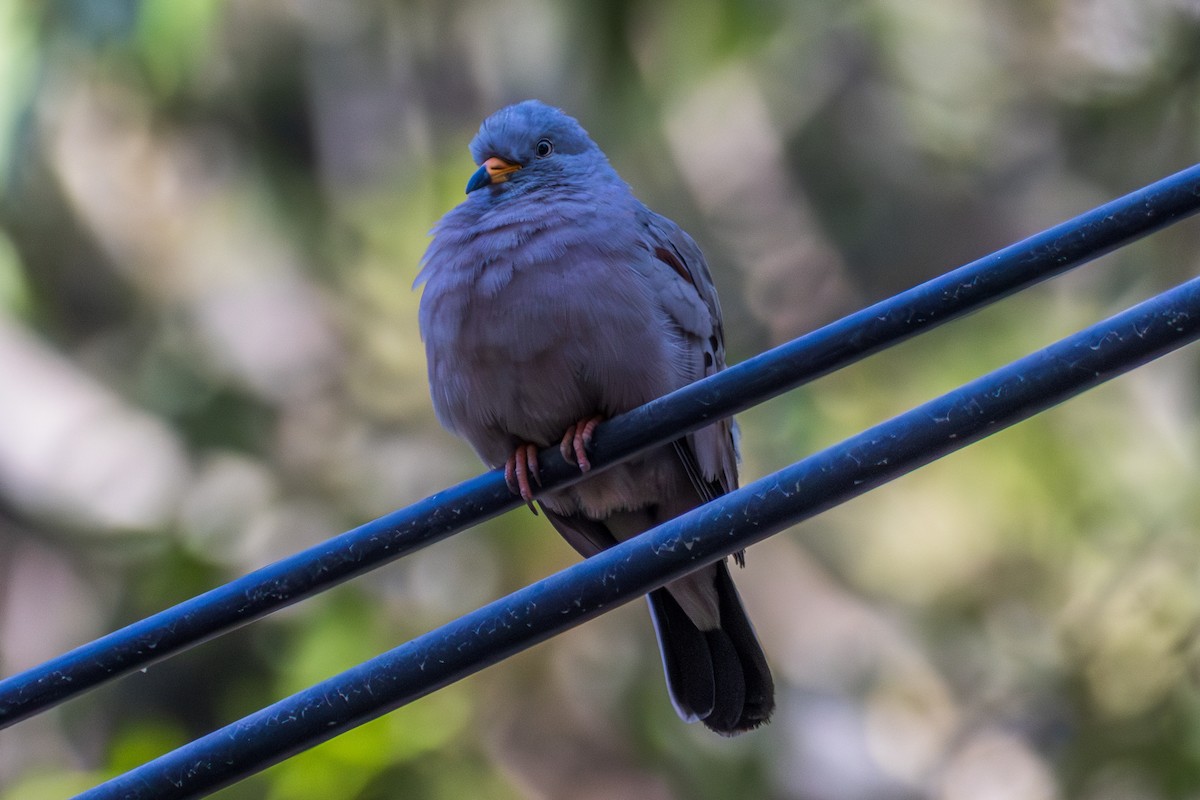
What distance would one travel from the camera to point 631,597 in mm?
2309

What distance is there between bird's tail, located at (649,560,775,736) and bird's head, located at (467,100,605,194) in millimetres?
1372

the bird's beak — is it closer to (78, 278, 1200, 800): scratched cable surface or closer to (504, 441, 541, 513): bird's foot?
(504, 441, 541, 513): bird's foot

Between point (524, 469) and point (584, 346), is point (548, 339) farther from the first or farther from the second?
point (524, 469)

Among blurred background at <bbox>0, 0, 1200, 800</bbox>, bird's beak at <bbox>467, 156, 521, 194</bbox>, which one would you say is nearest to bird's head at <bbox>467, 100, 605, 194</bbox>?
bird's beak at <bbox>467, 156, 521, 194</bbox>

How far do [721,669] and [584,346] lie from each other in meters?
1.16

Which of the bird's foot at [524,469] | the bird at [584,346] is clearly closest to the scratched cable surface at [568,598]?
the bird's foot at [524,469]

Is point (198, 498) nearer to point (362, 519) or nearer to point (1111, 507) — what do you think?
point (362, 519)

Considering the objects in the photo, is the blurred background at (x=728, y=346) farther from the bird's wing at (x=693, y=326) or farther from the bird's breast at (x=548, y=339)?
the bird's breast at (x=548, y=339)

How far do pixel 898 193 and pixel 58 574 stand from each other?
7.05 metres

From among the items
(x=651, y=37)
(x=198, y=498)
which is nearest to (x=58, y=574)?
(x=198, y=498)

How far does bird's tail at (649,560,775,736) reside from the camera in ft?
13.5

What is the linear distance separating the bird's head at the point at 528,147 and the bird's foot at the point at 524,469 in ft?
3.10

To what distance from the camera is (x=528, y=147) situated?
4340 mm

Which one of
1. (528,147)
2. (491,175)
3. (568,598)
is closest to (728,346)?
(528,147)
